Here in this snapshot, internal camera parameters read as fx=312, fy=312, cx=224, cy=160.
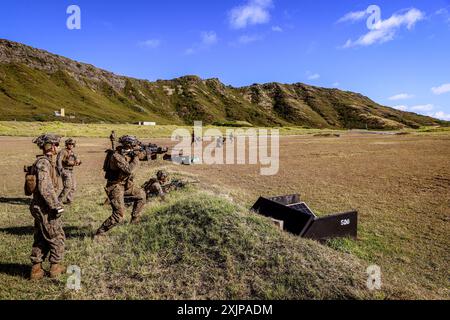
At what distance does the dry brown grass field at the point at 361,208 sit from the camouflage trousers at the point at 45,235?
545 millimetres

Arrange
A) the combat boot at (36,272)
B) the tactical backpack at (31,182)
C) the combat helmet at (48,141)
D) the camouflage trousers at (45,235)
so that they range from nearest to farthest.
A: the tactical backpack at (31,182), the camouflage trousers at (45,235), the combat boot at (36,272), the combat helmet at (48,141)

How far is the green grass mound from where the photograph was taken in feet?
17.7

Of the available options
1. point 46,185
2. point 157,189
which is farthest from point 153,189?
point 46,185

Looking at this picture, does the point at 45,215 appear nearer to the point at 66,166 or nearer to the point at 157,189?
the point at 66,166

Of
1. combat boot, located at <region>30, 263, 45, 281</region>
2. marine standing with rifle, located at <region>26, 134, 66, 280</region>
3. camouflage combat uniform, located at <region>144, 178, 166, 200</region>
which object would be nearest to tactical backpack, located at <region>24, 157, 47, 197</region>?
marine standing with rifle, located at <region>26, 134, 66, 280</region>

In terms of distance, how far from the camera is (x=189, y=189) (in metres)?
13.7

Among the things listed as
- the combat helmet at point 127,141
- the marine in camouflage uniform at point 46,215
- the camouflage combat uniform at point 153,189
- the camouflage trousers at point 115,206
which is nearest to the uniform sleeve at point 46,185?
the marine in camouflage uniform at point 46,215

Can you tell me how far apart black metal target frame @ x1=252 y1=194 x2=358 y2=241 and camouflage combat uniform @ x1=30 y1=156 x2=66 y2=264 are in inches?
210

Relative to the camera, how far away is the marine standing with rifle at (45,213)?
5.80 meters

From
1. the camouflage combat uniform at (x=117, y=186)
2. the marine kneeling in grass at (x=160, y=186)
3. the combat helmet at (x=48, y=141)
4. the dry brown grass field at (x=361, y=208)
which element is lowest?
the dry brown grass field at (x=361, y=208)

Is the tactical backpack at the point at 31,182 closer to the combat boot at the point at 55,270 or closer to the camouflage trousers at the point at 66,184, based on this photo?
the combat boot at the point at 55,270

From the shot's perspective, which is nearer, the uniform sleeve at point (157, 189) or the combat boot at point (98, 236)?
the combat boot at point (98, 236)
